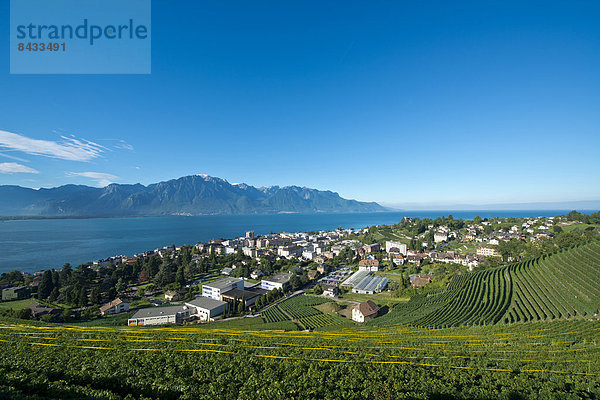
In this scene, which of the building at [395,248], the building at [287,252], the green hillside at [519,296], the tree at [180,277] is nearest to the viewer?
the green hillside at [519,296]

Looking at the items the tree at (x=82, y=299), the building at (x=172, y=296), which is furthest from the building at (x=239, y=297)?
the tree at (x=82, y=299)

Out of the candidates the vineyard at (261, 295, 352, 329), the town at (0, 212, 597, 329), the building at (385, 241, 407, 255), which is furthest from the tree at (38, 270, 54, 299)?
the building at (385, 241, 407, 255)

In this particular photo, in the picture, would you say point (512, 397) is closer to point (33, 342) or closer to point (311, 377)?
point (311, 377)

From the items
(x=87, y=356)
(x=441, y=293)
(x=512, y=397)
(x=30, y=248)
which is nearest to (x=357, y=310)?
(x=441, y=293)

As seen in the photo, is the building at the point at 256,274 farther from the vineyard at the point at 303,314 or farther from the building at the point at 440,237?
the building at the point at 440,237

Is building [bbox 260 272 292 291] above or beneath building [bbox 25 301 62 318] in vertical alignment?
beneath

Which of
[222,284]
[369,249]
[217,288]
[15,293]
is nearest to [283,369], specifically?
[217,288]

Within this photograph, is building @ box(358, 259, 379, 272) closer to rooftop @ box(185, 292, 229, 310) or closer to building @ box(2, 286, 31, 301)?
rooftop @ box(185, 292, 229, 310)
